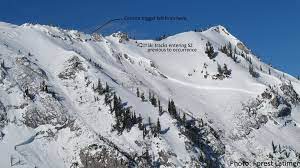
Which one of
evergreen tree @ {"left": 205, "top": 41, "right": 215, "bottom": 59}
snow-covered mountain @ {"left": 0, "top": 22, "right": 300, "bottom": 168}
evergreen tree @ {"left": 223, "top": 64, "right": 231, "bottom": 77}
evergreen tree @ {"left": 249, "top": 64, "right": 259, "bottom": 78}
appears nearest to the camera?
snow-covered mountain @ {"left": 0, "top": 22, "right": 300, "bottom": 168}

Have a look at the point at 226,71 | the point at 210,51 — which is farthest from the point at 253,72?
the point at 210,51

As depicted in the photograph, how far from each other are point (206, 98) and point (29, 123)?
47336 mm

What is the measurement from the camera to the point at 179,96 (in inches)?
5354

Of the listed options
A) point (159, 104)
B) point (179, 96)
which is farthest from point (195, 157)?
point (179, 96)

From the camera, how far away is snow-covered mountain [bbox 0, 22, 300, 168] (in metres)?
107

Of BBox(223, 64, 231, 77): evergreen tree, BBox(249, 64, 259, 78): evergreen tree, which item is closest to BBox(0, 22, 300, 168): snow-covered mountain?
BBox(223, 64, 231, 77): evergreen tree

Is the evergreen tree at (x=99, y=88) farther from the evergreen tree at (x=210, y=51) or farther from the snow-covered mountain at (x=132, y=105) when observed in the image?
the evergreen tree at (x=210, y=51)

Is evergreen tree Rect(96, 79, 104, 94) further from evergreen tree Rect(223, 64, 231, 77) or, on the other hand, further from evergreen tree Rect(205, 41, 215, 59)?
evergreen tree Rect(205, 41, 215, 59)

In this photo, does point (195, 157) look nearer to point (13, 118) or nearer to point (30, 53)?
point (13, 118)

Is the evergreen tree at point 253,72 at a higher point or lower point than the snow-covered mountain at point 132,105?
higher

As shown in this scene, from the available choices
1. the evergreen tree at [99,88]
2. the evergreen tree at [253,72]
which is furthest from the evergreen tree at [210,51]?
the evergreen tree at [99,88]

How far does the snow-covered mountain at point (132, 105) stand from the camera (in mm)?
106625

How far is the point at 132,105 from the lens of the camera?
120 metres

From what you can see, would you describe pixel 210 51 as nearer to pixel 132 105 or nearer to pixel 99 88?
pixel 132 105
